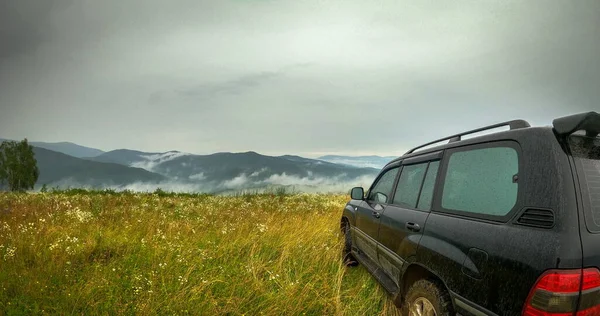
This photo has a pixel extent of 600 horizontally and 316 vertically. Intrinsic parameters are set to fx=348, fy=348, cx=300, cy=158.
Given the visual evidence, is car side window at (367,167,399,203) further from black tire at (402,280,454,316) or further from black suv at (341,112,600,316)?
black tire at (402,280,454,316)

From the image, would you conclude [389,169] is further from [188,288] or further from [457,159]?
[188,288]

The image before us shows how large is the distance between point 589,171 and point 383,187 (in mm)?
3031

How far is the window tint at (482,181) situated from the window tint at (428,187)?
0.71 ft

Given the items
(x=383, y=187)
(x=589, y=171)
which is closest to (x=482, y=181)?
(x=589, y=171)

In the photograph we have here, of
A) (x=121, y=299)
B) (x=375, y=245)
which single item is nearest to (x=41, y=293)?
(x=121, y=299)

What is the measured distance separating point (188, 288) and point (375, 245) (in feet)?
7.82

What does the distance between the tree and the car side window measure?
190 feet

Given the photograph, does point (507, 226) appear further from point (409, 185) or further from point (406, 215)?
point (409, 185)

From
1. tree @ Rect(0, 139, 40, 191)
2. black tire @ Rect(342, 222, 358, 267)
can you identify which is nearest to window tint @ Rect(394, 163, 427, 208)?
black tire @ Rect(342, 222, 358, 267)

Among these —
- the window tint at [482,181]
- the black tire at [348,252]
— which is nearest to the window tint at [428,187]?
the window tint at [482,181]

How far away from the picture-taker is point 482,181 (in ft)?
8.69

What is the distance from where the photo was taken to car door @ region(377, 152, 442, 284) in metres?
3.21

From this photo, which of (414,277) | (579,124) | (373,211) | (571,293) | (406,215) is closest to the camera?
(571,293)

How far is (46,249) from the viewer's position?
579 cm
